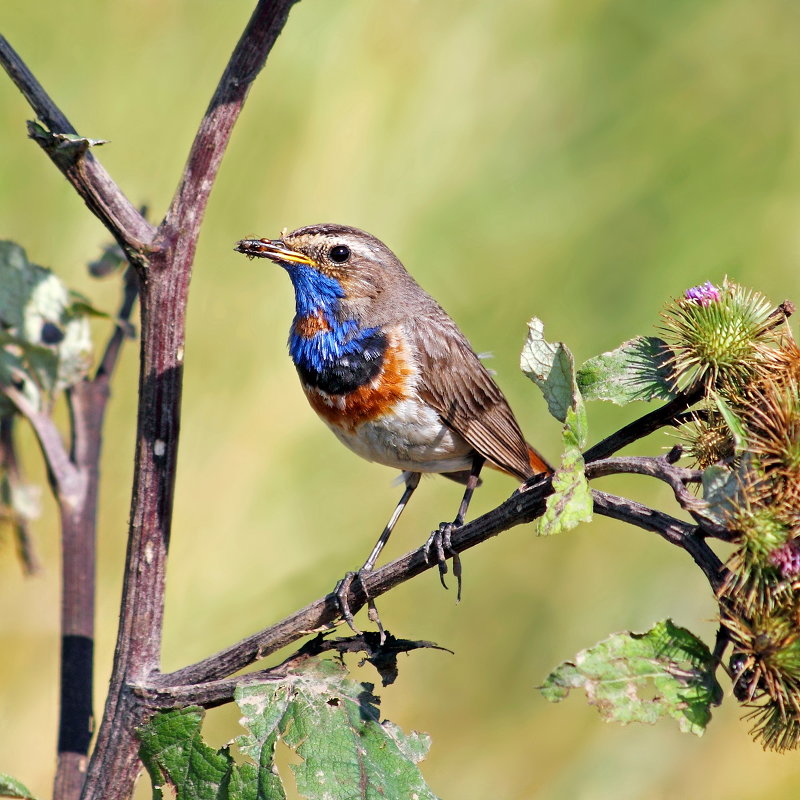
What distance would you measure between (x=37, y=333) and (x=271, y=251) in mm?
452

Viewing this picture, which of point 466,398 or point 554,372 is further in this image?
point 466,398

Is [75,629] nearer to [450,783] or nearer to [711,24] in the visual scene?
[450,783]

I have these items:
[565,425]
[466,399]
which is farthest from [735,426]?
[466,399]

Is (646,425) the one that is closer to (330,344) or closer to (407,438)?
(407,438)

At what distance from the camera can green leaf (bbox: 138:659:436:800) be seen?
44.9 inches

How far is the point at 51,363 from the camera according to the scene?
1645mm

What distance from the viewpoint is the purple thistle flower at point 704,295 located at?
1125mm

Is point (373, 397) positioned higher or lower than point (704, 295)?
higher

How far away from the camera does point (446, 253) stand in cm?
249

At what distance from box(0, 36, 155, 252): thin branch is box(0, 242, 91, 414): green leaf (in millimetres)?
421

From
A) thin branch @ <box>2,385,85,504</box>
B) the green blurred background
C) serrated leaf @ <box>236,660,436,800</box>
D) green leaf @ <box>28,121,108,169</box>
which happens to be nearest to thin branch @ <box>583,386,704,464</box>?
serrated leaf @ <box>236,660,436,800</box>

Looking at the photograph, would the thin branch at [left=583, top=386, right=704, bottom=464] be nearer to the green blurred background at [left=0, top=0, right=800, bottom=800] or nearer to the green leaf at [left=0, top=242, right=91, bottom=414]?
the green leaf at [left=0, top=242, right=91, bottom=414]

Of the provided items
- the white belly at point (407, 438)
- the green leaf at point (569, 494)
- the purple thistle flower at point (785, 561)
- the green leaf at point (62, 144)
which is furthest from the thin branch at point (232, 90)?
the purple thistle flower at point (785, 561)

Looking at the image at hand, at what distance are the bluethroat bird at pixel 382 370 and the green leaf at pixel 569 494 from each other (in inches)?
35.6
